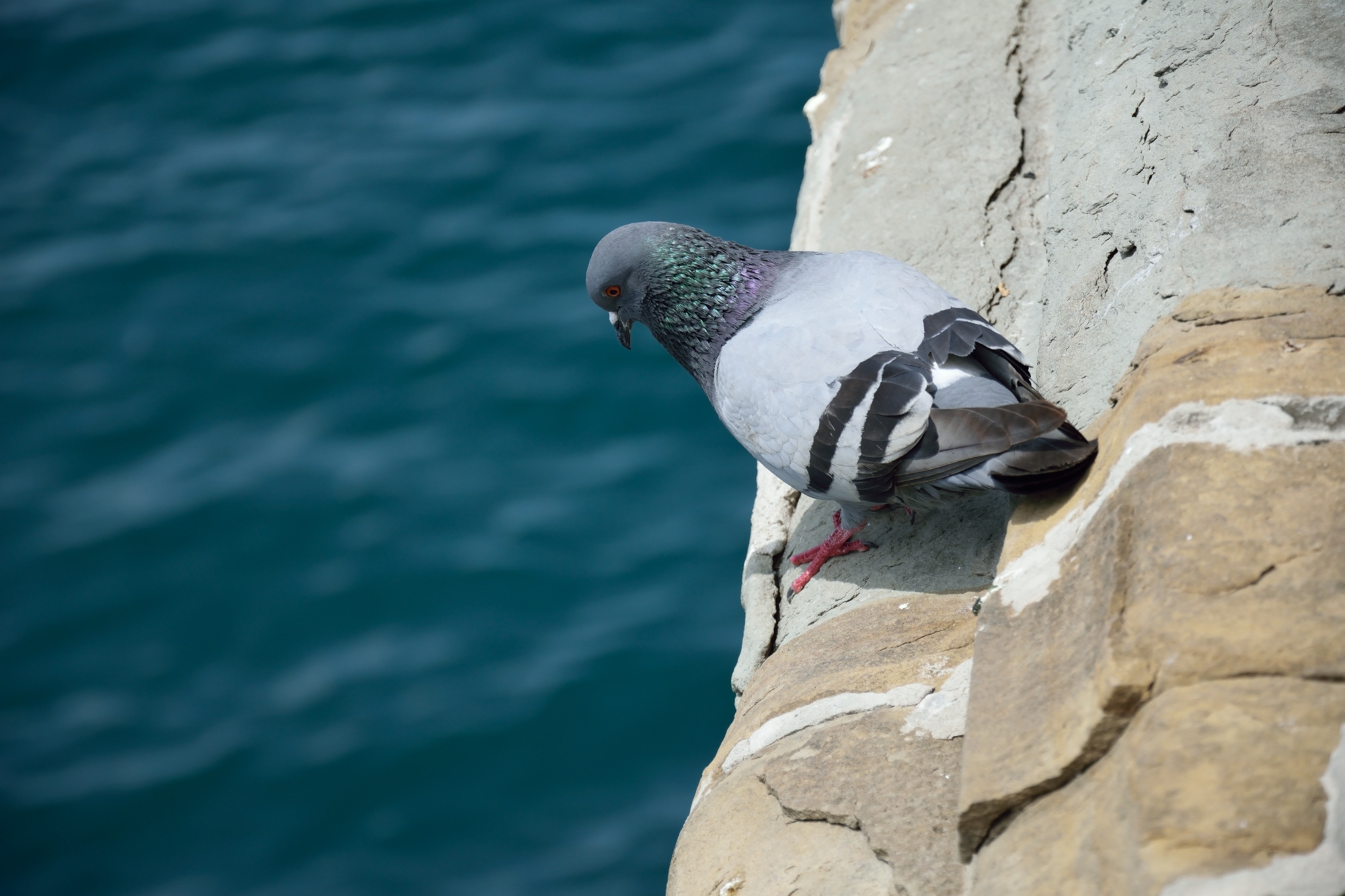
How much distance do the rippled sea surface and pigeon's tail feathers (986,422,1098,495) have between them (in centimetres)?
340

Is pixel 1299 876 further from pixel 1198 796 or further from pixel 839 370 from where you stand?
pixel 839 370

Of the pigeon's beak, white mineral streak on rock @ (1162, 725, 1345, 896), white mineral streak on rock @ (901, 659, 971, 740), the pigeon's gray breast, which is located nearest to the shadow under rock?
the pigeon's gray breast

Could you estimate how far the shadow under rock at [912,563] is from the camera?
3.15 metres

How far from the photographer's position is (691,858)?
270 cm

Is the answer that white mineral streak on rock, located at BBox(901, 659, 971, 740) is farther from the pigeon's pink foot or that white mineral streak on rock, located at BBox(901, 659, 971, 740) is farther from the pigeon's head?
the pigeon's head

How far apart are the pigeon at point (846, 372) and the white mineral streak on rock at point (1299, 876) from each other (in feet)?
3.33

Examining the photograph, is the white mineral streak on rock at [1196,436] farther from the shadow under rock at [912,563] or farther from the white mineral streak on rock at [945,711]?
the shadow under rock at [912,563]

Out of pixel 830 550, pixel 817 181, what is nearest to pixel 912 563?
pixel 830 550

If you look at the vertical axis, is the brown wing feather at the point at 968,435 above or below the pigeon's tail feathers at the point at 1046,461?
above

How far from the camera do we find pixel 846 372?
305 cm

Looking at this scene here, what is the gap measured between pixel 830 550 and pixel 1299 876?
1964 mm

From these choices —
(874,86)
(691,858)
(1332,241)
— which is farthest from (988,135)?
(691,858)

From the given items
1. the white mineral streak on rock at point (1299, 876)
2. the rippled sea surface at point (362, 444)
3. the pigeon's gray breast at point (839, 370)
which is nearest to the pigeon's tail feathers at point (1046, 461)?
the pigeon's gray breast at point (839, 370)

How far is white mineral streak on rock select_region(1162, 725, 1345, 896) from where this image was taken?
5.32 ft
